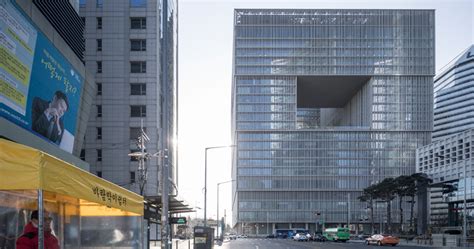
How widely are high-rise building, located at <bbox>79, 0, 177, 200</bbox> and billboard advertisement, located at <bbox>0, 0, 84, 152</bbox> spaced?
46312 mm

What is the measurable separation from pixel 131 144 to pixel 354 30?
117m

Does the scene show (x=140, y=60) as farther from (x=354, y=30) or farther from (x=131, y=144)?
(x=354, y=30)

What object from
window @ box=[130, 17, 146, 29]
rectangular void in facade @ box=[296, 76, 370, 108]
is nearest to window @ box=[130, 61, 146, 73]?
window @ box=[130, 17, 146, 29]

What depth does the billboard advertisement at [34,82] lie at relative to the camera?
16.9 meters

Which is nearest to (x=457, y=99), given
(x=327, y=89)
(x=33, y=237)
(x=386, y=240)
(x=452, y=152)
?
(x=327, y=89)

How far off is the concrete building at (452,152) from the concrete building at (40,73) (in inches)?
1740

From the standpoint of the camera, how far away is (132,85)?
72812 mm

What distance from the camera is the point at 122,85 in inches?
2837

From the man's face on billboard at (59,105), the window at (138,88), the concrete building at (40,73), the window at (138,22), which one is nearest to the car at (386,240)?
the window at (138,88)

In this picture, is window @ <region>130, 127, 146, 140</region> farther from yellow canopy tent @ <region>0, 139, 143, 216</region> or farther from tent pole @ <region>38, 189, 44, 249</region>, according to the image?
tent pole @ <region>38, 189, 44, 249</region>

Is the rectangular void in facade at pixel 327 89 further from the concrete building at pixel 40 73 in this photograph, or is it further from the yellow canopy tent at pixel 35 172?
the yellow canopy tent at pixel 35 172

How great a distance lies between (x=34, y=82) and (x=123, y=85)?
5331 cm

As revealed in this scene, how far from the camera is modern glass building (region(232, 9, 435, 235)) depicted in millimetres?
168875

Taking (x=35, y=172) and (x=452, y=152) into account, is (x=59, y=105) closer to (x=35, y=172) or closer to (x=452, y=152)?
(x=35, y=172)
